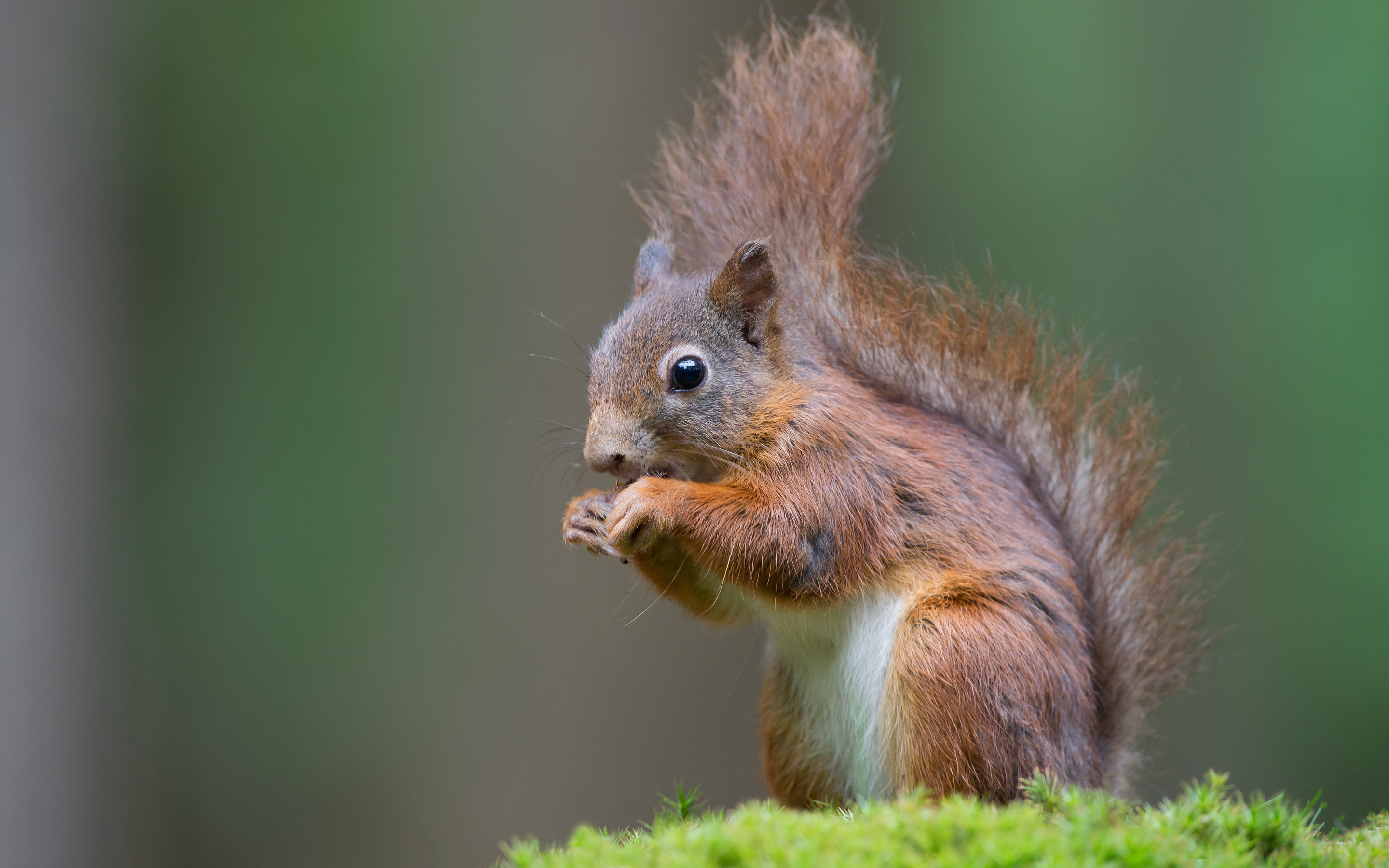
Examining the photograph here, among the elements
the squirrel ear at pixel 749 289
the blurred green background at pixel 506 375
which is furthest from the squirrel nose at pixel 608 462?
the blurred green background at pixel 506 375

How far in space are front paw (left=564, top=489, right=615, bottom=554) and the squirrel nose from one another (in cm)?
4

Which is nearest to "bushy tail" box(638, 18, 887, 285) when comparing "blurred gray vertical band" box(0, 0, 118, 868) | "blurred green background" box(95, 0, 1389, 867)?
"blurred green background" box(95, 0, 1389, 867)

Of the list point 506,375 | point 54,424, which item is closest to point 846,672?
point 506,375

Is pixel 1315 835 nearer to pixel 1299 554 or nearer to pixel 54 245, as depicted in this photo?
pixel 1299 554

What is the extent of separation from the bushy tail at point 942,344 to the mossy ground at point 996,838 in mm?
480

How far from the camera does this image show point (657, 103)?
9.21 ft

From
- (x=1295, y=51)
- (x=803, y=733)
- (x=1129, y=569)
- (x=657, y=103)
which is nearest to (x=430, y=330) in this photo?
(x=657, y=103)

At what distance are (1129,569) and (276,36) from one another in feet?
8.88

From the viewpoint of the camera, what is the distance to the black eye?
142 cm

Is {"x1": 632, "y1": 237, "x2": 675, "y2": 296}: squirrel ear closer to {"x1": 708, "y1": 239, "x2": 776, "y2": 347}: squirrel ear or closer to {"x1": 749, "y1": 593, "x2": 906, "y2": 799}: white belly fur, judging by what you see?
{"x1": 708, "y1": 239, "x2": 776, "y2": 347}: squirrel ear

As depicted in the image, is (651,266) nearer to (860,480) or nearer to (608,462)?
(608,462)

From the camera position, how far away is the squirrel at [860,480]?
4.42 feet

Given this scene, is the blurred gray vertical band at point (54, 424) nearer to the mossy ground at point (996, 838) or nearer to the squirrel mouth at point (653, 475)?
the squirrel mouth at point (653, 475)

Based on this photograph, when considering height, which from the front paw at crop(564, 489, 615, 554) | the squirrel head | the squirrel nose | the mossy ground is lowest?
the mossy ground
